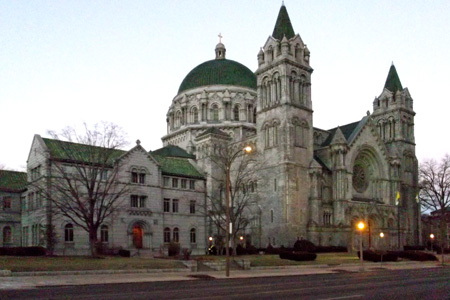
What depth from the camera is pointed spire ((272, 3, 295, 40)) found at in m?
80.6

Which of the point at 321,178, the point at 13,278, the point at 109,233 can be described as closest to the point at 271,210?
the point at 321,178

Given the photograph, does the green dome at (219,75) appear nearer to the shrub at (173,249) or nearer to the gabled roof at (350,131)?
the gabled roof at (350,131)

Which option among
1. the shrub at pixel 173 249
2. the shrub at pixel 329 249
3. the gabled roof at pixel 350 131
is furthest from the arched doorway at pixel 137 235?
the gabled roof at pixel 350 131

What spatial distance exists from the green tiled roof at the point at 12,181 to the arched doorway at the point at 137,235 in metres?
14.7

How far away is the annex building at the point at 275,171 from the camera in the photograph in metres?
63.9

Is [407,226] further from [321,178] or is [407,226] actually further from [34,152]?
[34,152]

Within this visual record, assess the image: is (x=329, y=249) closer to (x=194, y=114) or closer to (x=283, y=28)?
(x=283, y=28)

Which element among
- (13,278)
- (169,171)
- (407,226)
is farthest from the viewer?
(407,226)

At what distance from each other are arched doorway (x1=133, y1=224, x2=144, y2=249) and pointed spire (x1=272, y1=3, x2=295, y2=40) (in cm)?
3619

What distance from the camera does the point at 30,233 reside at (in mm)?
A: 61656

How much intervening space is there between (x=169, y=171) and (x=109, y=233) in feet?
A: 41.7

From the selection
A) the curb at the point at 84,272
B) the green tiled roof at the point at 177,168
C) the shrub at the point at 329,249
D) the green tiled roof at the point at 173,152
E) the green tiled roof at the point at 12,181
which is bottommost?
the shrub at the point at 329,249

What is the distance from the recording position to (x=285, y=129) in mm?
75750

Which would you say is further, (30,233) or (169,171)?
(169,171)
